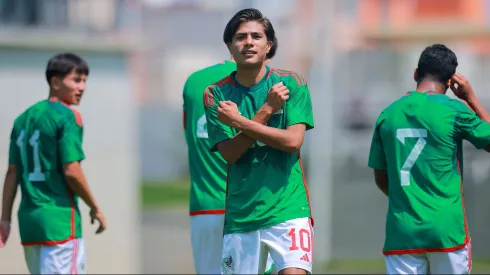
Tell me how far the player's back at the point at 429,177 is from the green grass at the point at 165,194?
2547 cm

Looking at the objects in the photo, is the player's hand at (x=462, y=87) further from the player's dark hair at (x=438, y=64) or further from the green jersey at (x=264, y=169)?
the green jersey at (x=264, y=169)

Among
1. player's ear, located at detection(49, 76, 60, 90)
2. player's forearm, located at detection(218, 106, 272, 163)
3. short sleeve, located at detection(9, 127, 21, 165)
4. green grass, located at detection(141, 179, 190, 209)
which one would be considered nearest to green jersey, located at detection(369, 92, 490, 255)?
player's forearm, located at detection(218, 106, 272, 163)

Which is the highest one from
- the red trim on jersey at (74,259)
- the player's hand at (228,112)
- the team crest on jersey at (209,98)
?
the team crest on jersey at (209,98)

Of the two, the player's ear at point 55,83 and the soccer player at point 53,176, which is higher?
the player's ear at point 55,83

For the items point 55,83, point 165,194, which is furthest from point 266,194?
point 165,194

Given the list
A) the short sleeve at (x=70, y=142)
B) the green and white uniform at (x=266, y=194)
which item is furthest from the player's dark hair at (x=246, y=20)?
the short sleeve at (x=70, y=142)

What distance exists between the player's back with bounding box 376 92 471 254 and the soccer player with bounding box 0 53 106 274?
2.28 meters

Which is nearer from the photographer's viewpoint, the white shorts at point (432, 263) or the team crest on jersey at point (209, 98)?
the team crest on jersey at point (209, 98)

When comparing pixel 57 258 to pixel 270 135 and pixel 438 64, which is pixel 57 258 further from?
pixel 438 64

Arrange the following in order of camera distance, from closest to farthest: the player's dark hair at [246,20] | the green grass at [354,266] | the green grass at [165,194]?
the player's dark hair at [246,20] → the green grass at [354,266] → the green grass at [165,194]

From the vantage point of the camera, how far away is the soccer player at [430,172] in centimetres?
629

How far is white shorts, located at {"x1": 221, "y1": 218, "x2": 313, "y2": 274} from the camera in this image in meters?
5.84

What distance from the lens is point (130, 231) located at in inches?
474

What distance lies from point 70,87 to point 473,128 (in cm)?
291
